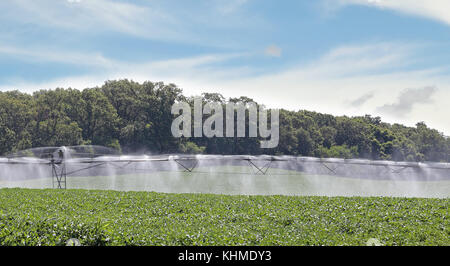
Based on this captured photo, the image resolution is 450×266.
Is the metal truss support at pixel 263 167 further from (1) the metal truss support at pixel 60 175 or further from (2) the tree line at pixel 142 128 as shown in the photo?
(2) the tree line at pixel 142 128

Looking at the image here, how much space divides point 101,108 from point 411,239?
5894cm

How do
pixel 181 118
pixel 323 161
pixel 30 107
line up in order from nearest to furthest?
pixel 323 161, pixel 30 107, pixel 181 118

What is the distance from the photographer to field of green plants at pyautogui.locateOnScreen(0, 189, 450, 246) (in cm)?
966

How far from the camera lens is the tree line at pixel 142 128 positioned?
58500mm

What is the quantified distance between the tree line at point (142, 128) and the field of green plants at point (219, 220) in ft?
143

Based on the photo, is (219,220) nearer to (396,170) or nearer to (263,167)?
(263,167)

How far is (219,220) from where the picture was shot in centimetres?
1245

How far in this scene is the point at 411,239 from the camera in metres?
10.2

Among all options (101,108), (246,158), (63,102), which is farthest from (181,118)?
(246,158)

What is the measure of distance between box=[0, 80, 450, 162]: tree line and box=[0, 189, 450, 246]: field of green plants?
4359cm

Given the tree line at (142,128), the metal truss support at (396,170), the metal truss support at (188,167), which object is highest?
the tree line at (142,128)

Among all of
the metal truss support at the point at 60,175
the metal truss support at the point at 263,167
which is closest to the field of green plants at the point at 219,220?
the metal truss support at the point at 60,175

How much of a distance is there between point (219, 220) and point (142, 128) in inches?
2187
